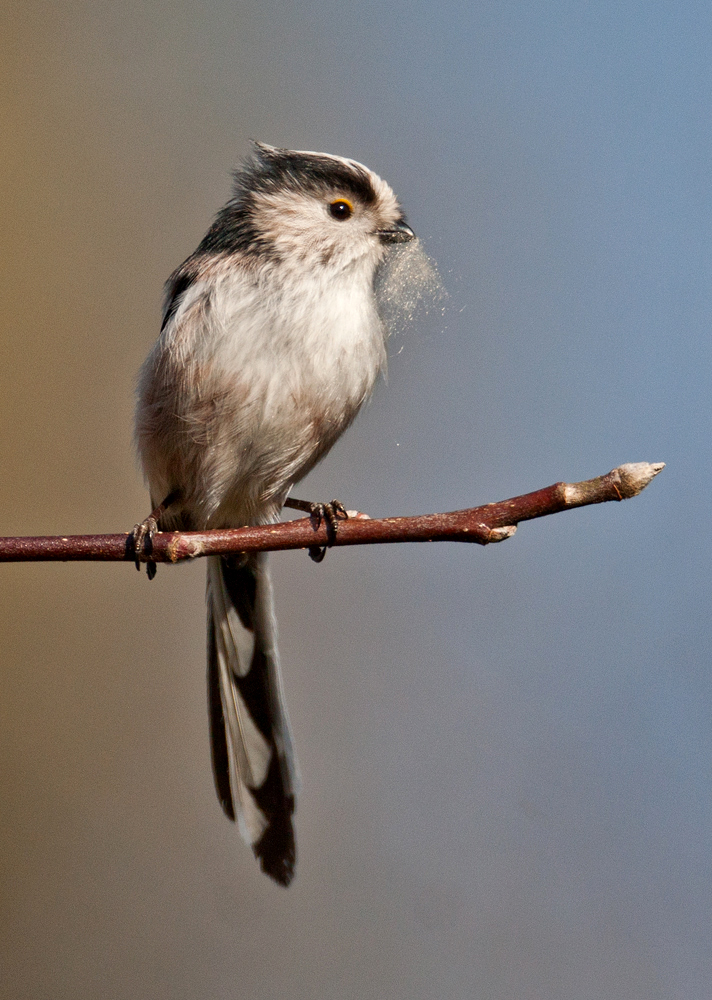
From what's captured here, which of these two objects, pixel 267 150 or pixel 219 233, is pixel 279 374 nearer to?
pixel 219 233

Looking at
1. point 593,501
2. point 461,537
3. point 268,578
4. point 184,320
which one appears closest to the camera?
point 593,501

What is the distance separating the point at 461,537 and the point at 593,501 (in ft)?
0.72

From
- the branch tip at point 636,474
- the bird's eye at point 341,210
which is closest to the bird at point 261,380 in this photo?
the bird's eye at point 341,210

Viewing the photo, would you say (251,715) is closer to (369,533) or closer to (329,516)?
(329,516)

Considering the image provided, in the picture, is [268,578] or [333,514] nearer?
[333,514]

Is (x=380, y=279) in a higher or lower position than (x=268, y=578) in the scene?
higher

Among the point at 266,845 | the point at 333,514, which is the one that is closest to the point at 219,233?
the point at 333,514

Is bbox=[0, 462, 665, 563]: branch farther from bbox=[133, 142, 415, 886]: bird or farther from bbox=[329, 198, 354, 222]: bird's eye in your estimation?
bbox=[329, 198, 354, 222]: bird's eye

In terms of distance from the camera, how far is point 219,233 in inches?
74.6

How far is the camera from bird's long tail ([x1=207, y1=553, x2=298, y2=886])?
6.01 feet

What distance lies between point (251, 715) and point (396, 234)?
1.15 metres

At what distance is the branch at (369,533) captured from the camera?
3.75 ft

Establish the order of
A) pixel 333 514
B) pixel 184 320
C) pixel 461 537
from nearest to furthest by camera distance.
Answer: pixel 461 537 → pixel 333 514 → pixel 184 320

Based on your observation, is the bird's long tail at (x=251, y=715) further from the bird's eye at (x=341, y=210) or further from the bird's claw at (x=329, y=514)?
the bird's eye at (x=341, y=210)
